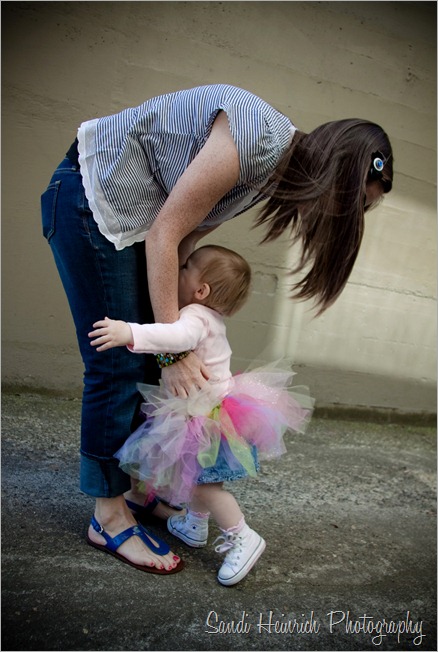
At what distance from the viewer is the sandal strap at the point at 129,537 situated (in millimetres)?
1929

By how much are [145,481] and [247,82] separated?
7.59 ft

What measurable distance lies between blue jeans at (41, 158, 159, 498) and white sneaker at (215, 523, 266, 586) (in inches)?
15.0

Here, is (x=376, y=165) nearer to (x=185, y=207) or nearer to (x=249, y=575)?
(x=185, y=207)

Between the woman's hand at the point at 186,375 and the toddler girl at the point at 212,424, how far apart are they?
0.02 m

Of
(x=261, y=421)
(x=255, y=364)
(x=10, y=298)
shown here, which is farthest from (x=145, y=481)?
(x=10, y=298)

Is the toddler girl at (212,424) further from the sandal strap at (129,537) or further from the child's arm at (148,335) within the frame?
the sandal strap at (129,537)

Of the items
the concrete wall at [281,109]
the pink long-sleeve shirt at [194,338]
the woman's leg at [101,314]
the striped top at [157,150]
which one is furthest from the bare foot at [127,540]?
the concrete wall at [281,109]

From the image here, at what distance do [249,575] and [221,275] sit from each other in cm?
99

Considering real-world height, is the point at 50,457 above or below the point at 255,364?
below

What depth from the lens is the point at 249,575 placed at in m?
2.02

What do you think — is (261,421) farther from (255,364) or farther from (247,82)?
(247,82)

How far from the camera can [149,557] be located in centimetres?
191

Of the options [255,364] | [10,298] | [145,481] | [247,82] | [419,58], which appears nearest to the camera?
[145,481]

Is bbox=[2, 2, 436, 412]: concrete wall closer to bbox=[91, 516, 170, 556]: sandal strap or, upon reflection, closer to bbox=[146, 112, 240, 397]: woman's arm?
bbox=[91, 516, 170, 556]: sandal strap
